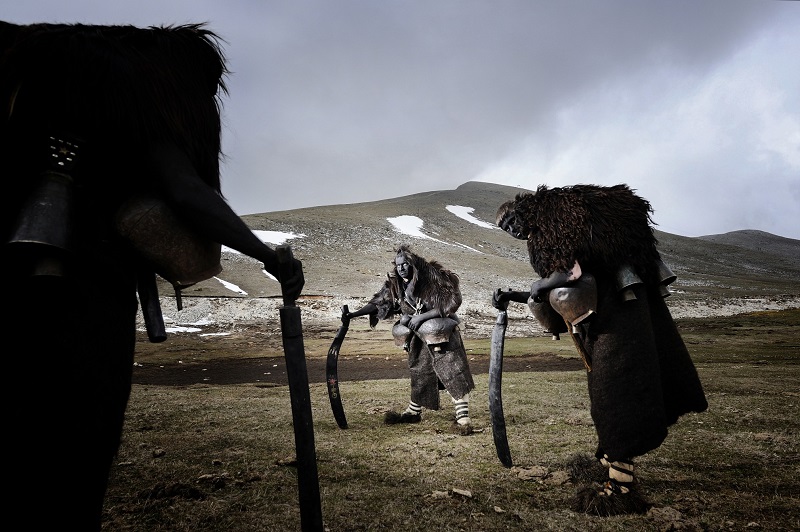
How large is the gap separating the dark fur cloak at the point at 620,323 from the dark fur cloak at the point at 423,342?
109 inches

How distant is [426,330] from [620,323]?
3.15 m

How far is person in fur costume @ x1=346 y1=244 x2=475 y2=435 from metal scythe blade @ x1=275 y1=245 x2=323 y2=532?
3922 millimetres

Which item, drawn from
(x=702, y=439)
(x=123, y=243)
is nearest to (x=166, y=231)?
(x=123, y=243)

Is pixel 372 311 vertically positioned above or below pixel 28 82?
below

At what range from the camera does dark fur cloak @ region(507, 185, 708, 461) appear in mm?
2885

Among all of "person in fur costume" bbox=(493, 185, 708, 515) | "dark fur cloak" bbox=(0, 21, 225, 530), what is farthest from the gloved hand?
"dark fur cloak" bbox=(0, 21, 225, 530)

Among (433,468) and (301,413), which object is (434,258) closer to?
(433,468)

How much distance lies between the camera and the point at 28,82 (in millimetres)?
1320

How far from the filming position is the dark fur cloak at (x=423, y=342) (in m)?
5.76

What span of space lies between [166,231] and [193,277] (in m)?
0.21

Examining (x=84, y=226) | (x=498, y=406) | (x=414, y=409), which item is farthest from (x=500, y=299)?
(x=84, y=226)

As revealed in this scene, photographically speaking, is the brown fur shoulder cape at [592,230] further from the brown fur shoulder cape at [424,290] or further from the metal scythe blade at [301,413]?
the brown fur shoulder cape at [424,290]

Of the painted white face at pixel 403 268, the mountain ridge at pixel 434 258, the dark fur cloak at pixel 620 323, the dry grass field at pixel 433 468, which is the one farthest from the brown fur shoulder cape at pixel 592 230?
the mountain ridge at pixel 434 258

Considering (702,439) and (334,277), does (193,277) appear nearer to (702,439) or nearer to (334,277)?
(702,439)
